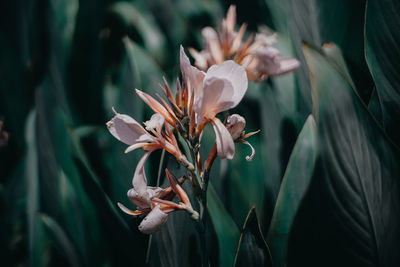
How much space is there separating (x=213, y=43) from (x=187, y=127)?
0.57 ft

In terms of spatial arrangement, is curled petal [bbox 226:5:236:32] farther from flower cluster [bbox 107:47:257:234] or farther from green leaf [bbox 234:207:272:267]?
green leaf [bbox 234:207:272:267]

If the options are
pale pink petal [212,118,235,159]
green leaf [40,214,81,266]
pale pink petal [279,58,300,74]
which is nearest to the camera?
pale pink petal [212,118,235,159]

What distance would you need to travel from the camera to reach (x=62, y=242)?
60cm

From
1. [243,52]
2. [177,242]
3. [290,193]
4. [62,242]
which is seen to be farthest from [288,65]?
[62,242]

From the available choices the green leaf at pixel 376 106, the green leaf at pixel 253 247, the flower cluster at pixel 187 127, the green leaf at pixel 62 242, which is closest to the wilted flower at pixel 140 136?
the flower cluster at pixel 187 127

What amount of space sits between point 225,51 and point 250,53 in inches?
1.5

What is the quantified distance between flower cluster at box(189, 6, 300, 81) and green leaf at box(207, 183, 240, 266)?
0.18m

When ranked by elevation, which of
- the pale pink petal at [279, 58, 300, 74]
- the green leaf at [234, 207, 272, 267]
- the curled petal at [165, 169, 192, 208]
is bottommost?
the green leaf at [234, 207, 272, 267]

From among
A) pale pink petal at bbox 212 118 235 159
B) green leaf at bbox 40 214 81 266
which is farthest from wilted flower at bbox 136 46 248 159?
green leaf at bbox 40 214 81 266

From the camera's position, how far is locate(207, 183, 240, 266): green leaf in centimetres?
42

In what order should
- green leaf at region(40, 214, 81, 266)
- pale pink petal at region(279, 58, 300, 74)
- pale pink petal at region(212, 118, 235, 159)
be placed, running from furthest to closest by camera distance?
green leaf at region(40, 214, 81, 266), pale pink petal at region(279, 58, 300, 74), pale pink petal at region(212, 118, 235, 159)

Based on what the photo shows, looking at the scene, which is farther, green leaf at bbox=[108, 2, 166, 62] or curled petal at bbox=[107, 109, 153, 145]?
green leaf at bbox=[108, 2, 166, 62]

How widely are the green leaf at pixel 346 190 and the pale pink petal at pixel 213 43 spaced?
15cm

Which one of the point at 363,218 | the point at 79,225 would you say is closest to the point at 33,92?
the point at 79,225
